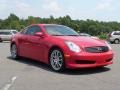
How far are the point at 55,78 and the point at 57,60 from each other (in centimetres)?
123

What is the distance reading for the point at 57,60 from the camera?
9531 mm

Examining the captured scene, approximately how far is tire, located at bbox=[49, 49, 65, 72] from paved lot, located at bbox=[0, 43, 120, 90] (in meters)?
0.20

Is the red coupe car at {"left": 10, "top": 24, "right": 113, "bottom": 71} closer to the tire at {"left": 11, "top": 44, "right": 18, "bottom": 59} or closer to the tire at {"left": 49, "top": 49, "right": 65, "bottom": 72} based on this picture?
the tire at {"left": 49, "top": 49, "right": 65, "bottom": 72}

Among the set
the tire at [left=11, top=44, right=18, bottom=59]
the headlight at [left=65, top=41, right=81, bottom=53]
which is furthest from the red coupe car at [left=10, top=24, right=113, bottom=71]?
the tire at [left=11, top=44, right=18, bottom=59]

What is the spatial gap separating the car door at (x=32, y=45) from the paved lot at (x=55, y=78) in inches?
17.1

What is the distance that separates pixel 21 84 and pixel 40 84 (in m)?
0.43

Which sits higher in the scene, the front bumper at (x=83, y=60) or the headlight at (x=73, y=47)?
the headlight at (x=73, y=47)

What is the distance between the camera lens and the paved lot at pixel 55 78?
724 cm

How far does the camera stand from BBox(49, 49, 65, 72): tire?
934 centimetres

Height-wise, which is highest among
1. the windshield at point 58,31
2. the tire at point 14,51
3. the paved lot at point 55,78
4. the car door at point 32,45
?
the windshield at point 58,31

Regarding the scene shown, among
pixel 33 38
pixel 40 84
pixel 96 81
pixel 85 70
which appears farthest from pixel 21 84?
pixel 33 38

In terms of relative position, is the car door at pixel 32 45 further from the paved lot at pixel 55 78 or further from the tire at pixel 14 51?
the tire at pixel 14 51

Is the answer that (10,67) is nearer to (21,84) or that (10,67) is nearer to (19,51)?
(19,51)

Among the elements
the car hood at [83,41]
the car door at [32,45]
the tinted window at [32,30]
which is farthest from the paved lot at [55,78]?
the tinted window at [32,30]
